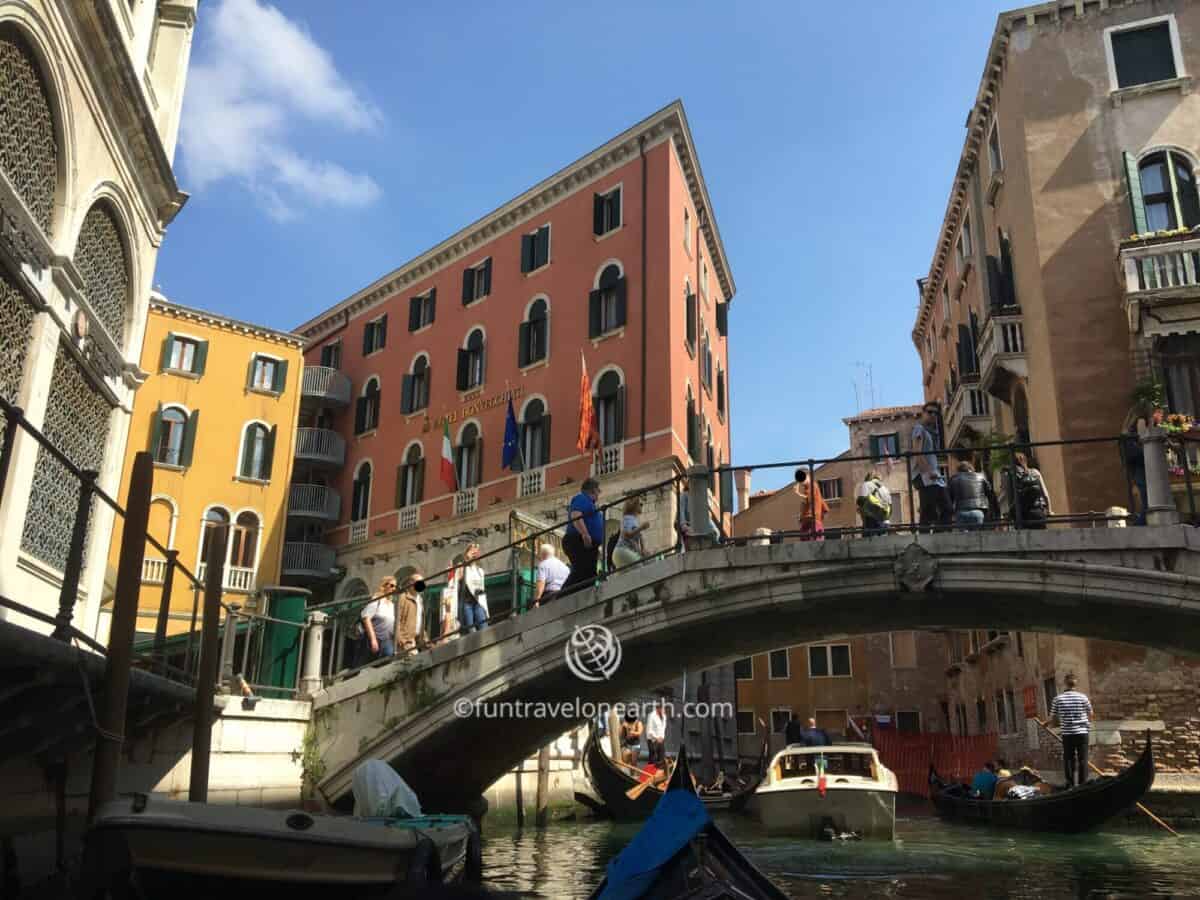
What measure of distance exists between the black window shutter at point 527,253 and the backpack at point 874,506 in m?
13.4

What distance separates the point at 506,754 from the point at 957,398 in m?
11.6

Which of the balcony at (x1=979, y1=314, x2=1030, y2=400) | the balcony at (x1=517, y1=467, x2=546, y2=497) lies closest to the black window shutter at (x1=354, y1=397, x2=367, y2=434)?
the balcony at (x1=517, y1=467, x2=546, y2=497)

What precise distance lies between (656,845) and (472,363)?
17.8 metres

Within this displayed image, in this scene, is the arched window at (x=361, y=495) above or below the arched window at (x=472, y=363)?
below

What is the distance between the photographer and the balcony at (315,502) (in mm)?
23875

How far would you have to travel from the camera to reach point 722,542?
870 centimetres

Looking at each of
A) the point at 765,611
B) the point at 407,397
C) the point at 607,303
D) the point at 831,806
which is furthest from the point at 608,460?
the point at 765,611

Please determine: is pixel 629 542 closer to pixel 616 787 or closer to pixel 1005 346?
pixel 616 787

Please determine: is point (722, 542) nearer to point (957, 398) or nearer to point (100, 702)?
point (100, 702)

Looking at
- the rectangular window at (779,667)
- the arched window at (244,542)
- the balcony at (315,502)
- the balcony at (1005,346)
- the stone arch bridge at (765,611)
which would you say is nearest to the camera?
the stone arch bridge at (765,611)

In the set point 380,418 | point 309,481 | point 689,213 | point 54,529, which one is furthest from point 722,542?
point 309,481

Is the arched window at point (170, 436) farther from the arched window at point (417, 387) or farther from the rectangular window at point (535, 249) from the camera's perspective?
the rectangular window at point (535, 249)

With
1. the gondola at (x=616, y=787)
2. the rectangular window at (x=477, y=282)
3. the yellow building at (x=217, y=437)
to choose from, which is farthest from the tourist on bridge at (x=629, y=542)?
the yellow building at (x=217, y=437)

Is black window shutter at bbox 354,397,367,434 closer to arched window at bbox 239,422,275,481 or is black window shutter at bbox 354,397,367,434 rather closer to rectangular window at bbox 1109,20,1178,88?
arched window at bbox 239,422,275,481
